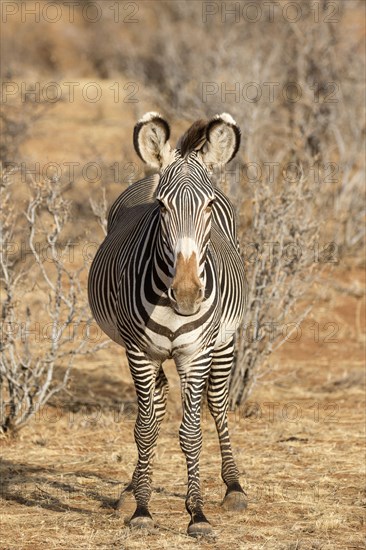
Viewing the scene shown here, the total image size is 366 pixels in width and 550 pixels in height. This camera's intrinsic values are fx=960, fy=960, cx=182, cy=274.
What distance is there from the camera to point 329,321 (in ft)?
33.6

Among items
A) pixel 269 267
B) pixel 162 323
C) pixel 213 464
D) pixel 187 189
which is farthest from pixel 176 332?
pixel 269 267

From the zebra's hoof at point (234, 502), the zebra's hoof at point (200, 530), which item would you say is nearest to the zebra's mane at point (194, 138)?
the zebra's hoof at point (200, 530)

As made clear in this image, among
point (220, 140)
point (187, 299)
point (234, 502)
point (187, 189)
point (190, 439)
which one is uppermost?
point (220, 140)

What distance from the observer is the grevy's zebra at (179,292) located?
14.6ft

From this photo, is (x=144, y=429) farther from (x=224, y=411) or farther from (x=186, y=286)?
(x=186, y=286)

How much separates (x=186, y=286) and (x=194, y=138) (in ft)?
3.17

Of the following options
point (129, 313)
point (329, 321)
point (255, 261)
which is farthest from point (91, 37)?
point (129, 313)

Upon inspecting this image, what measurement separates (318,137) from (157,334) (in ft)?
29.6

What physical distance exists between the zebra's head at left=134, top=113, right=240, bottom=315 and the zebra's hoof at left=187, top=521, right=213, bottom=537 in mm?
1247

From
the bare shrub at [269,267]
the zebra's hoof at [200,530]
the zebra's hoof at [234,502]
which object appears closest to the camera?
the zebra's hoof at [200,530]

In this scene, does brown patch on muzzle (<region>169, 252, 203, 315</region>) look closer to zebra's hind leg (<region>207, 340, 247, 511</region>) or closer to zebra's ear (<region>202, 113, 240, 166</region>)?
zebra's ear (<region>202, 113, 240, 166</region>)

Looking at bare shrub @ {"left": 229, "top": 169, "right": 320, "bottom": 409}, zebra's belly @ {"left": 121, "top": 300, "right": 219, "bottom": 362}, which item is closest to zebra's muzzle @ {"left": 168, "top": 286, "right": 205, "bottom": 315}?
zebra's belly @ {"left": 121, "top": 300, "right": 219, "bottom": 362}

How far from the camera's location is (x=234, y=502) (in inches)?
218

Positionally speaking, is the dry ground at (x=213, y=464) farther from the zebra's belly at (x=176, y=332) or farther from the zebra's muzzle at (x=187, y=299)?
the zebra's muzzle at (x=187, y=299)
